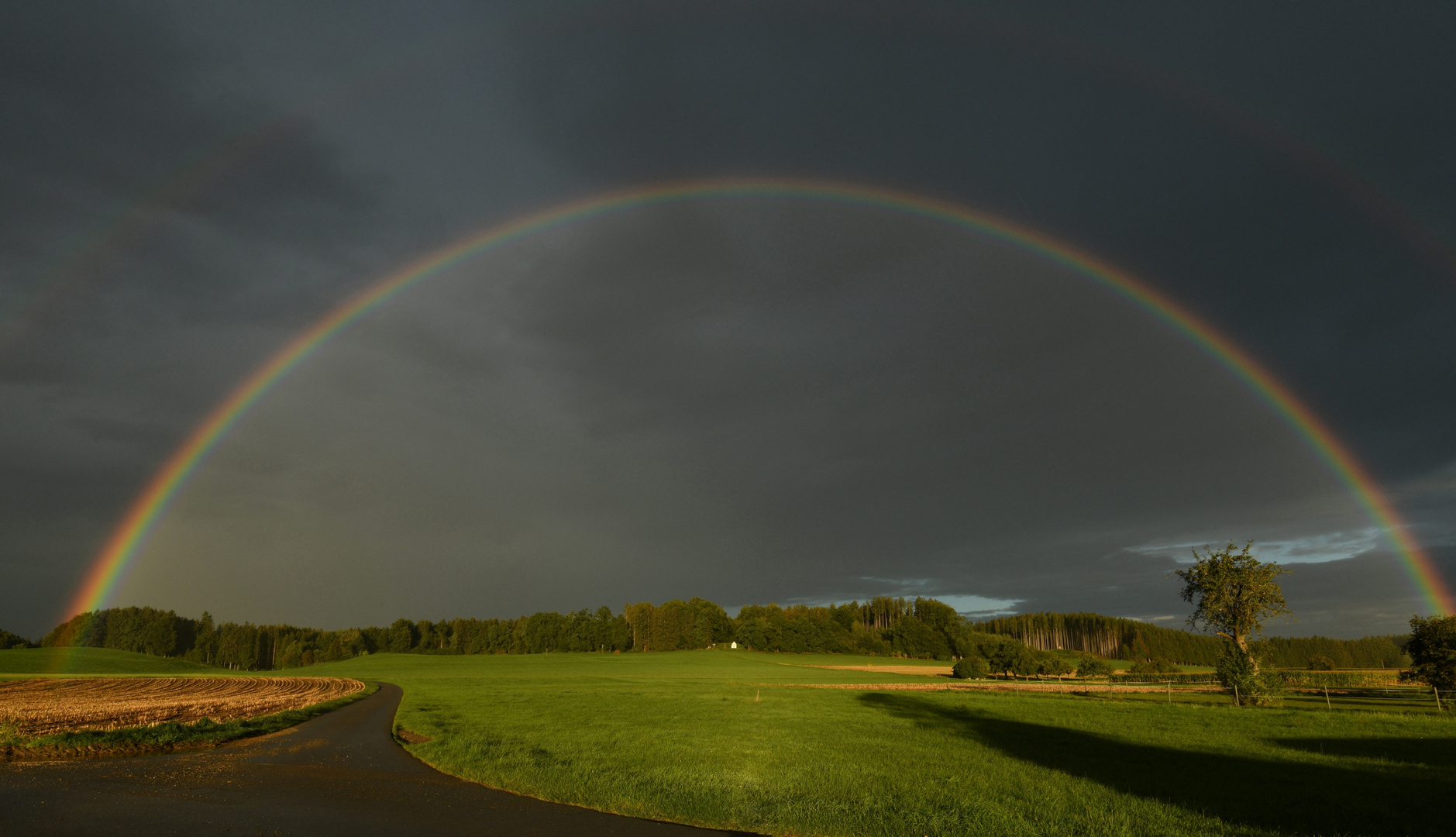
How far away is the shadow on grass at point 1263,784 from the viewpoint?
1574cm

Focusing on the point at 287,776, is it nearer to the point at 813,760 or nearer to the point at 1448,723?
the point at 813,760

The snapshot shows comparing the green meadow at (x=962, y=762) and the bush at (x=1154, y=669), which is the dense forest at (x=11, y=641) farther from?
the bush at (x=1154, y=669)

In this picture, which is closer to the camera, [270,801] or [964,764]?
[270,801]

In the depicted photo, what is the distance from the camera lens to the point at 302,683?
239ft

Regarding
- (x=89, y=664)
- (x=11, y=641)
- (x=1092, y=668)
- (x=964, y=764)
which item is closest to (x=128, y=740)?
(x=964, y=764)

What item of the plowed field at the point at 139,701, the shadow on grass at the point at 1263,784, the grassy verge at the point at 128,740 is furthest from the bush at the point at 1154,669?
the grassy verge at the point at 128,740

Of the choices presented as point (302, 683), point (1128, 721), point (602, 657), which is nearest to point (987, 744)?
point (1128, 721)

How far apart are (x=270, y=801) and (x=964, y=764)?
18.6 m

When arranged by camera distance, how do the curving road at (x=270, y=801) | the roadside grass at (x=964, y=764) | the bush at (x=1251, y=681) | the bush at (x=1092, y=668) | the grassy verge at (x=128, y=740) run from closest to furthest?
the curving road at (x=270, y=801) < the roadside grass at (x=964, y=764) < the grassy verge at (x=128, y=740) < the bush at (x=1251, y=681) < the bush at (x=1092, y=668)

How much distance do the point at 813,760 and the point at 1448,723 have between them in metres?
32.9

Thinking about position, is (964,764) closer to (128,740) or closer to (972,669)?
(128,740)

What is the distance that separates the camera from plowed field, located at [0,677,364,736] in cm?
3275

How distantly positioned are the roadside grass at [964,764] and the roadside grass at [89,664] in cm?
9618

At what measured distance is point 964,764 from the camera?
886 inches
